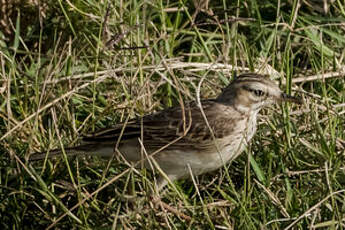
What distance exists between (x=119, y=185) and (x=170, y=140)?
49 centimetres

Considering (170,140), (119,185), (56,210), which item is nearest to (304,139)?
(170,140)

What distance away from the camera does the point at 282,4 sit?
8.27 m

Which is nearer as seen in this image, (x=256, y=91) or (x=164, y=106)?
(x=256, y=91)

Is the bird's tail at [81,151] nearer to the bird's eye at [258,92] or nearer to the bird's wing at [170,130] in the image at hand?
the bird's wing at [170,130]

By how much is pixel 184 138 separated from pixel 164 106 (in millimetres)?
986

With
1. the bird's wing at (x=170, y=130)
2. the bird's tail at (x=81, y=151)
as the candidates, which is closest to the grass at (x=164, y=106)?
the bird's tail at (x=81, y=151)

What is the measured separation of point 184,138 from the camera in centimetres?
634

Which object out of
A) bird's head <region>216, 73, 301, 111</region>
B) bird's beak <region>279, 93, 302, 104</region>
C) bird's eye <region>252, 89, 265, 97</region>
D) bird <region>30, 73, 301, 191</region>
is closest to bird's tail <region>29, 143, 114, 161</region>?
bird <region>30, 73, 301, 191</region>

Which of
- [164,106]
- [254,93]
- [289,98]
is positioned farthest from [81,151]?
[289,98]

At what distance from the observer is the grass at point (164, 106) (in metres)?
5.80

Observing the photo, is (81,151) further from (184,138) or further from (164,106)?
(164,106)

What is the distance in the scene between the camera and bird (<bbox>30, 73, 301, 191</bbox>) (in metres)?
6.24

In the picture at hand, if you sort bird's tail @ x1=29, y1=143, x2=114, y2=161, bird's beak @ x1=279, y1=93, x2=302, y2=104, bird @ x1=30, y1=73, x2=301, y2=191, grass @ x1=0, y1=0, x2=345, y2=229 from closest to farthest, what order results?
grass @ x1=0, y1=0, x2=345, y2=229 → bird's tail @ x1=29, y1=143, x2=114, y2=161 → bird @ x1=30, y1=73, x2=301, y2=191 → bird's beak @ x1=279, y1=93, x2=302, y2=104

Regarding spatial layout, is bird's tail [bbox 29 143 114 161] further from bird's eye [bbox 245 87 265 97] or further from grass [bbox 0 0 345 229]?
bird's eye [bbox 245 87 265 97]
